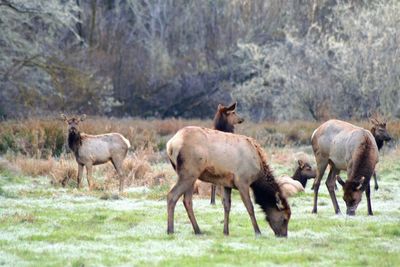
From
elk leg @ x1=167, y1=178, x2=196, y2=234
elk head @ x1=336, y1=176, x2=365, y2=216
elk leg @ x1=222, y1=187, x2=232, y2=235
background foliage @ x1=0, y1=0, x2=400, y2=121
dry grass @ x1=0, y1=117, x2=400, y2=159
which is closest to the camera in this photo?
elk leg @ x1=167, y1=178, x2=196, y2=234

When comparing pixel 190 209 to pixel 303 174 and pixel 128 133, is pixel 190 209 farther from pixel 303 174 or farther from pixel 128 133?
pixel 128 133

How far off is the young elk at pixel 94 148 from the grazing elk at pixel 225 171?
23.0 feet

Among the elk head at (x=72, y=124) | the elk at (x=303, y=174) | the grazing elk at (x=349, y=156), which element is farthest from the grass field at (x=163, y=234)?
the elk at (x=303, y=174)

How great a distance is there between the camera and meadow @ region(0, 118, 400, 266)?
34.2 feet

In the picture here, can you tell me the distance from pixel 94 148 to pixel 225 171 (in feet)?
24.7

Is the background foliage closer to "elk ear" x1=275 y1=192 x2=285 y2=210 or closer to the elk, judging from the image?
the elk

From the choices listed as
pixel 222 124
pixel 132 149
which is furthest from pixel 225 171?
pixel 132 149

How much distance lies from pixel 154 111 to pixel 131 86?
2214mm

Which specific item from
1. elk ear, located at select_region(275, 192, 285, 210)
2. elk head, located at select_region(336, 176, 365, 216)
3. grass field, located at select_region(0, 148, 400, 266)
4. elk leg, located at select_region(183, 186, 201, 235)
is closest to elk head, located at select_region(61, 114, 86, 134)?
grass field, located at select_region(0, 148, 400, 266)

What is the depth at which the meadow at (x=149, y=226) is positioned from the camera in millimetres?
10438

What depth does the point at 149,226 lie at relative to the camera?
13273mm

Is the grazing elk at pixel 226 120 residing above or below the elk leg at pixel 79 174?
above

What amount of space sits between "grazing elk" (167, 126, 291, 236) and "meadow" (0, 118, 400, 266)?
1.08 feet

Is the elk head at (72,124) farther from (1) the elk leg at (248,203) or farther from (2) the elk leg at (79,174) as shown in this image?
(1) the elk leg at (248,203)
